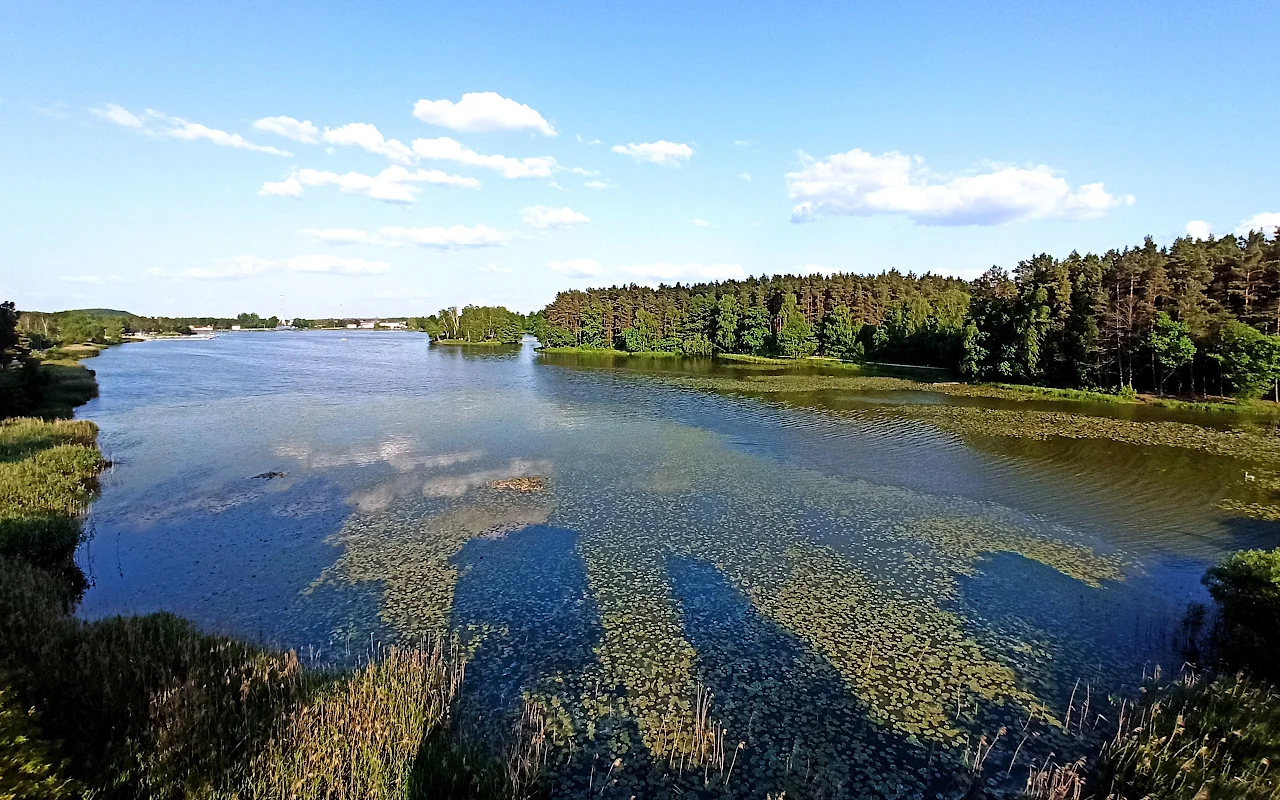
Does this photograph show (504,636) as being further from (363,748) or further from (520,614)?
(363,748)

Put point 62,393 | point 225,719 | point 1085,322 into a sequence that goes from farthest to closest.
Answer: point 1085,322 < point 62,393 < point 225,719

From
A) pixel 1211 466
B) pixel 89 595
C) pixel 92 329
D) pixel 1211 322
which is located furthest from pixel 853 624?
pixel 92 329

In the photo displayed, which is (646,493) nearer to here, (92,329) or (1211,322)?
(1211,322)

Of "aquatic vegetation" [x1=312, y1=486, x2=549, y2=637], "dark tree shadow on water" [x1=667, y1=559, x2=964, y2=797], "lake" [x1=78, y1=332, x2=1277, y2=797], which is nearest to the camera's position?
"dark tree shadow on water" [x1=667, y1=559, x2=964, y2=797]

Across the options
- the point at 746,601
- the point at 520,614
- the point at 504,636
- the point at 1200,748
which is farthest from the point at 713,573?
the point at 1200,748

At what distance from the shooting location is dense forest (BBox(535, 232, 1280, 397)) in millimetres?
51531

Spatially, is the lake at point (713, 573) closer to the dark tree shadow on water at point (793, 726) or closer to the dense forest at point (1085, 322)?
the dark tree shadow on water at point (793, 726)

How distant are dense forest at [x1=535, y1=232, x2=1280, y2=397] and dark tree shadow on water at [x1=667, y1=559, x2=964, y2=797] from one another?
190ft

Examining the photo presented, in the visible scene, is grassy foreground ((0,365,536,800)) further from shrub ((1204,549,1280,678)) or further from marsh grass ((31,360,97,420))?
marsh grass ((31,360,97,420))

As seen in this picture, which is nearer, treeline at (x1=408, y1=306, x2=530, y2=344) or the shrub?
the shrub

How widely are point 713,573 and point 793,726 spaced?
7225 millimetres

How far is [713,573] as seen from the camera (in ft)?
60.7

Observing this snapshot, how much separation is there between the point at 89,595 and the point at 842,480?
92.9ft

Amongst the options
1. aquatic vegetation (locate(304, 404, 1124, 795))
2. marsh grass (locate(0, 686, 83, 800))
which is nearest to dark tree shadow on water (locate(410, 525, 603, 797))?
aquatic vegetation (locate(304, 404, 1124, 795))
